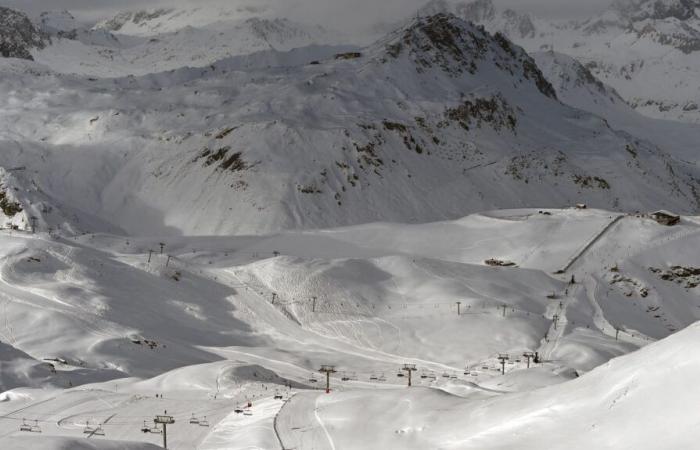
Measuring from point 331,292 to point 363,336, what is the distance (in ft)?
34.3

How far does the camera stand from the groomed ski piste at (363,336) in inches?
1640

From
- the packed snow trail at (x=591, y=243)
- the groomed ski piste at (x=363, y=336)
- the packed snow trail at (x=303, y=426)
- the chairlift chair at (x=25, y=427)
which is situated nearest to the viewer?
the groomed ski piste at (x=363, y=336)

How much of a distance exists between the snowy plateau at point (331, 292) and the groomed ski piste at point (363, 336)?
0.24 meters

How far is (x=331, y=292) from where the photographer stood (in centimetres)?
11200

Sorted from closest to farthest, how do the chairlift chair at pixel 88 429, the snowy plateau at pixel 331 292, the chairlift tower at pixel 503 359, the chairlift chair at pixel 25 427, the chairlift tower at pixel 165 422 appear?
the snowy plateau at pixel 331 292 < the chairlift tower at pixel 165 422 < the chairlift chair at pixel 25 427 < the chairlift chair at pixel 88 429 < the chairlift tower at pixel 503 359

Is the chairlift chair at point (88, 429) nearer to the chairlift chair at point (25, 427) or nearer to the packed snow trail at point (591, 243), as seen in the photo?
the chairlift chair at point (25, 427)

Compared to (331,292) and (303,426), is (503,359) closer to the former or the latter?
(331,292)

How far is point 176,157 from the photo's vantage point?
18100 cm

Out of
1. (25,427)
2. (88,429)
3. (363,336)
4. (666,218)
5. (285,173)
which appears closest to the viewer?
(25,427)

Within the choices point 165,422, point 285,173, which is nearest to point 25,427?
point 165,422

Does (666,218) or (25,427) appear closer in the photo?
(25,427)

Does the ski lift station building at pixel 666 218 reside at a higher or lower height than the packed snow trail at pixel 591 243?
Result: higher

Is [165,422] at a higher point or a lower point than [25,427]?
higher

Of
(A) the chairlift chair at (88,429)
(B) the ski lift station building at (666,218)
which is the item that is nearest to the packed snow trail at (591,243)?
(B) the ski lift station building at (666,218)
